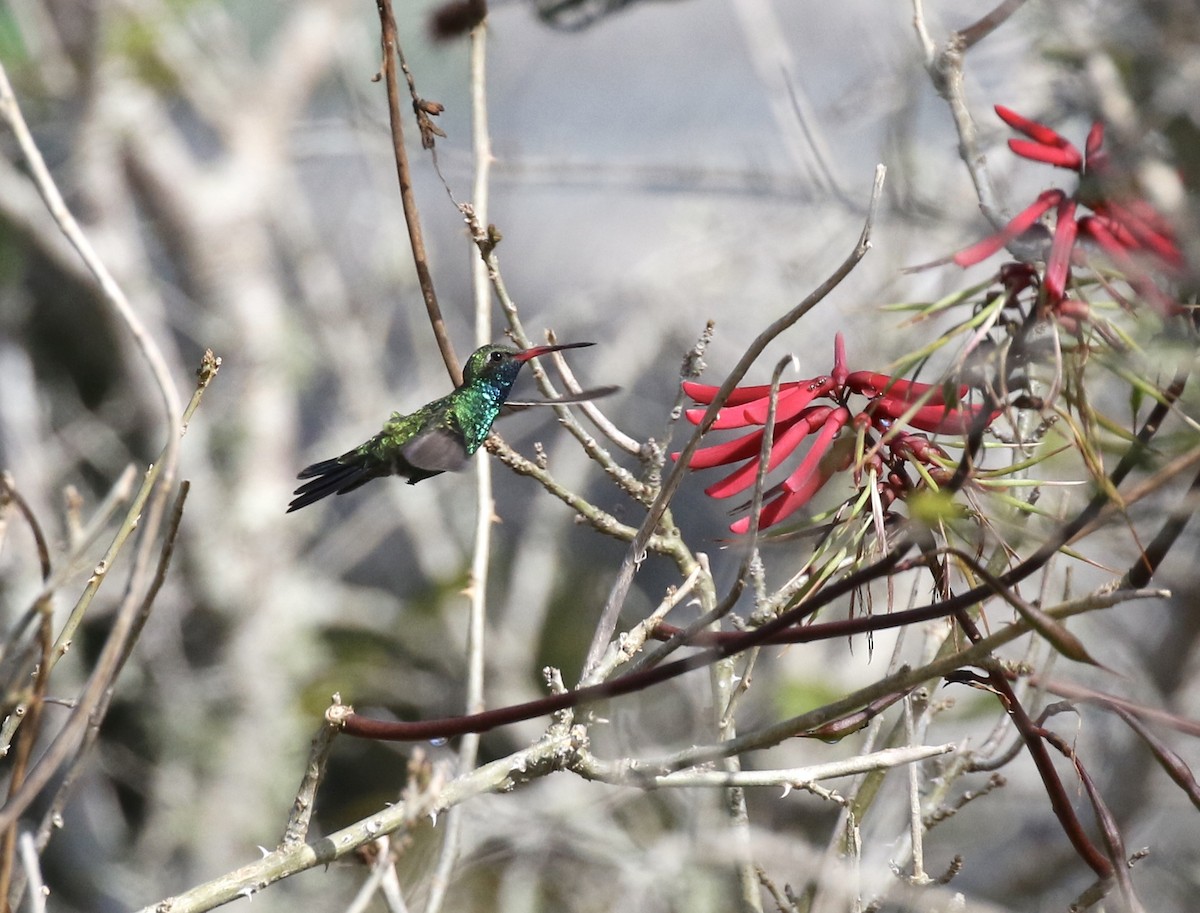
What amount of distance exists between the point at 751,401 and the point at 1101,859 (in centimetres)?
37

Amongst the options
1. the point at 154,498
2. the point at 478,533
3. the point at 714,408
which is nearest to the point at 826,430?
the point at 714,408

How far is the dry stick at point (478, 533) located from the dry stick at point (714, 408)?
0.13m

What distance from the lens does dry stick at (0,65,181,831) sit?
0.52 metres

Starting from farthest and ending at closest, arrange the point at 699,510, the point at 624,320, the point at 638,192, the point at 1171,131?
the point at 624,320, the point at 638,192, the point at 699,510, the point at 1171,131

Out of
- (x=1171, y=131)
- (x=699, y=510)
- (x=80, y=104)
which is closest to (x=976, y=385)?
(x=1171, y=131)

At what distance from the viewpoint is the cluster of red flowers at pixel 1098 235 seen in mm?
651

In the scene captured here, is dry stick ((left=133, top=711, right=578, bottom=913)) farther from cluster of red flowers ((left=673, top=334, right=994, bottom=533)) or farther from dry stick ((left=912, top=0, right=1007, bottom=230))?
dry stick ((left=912, top=0, right=1007, bottom=230))

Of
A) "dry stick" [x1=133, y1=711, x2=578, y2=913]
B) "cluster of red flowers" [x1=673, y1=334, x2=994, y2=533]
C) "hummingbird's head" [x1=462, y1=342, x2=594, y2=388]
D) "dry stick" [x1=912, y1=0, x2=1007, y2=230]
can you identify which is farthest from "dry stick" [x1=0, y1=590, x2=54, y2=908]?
"dry stick" [x1=912, y1=0, x2=1007, y2=230]

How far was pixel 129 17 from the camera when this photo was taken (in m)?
3.44

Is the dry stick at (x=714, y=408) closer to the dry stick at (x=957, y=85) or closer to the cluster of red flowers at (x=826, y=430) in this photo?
the cluster of red flowers at (x=826, y=430)

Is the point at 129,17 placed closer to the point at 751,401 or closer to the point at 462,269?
the point at 462,269

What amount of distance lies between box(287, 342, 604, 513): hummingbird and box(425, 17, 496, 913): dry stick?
4 centimetres

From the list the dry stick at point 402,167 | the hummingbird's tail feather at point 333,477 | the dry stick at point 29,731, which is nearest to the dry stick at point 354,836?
the dry stick at point 29,731

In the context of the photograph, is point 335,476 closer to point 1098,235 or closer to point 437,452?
point 437,452
